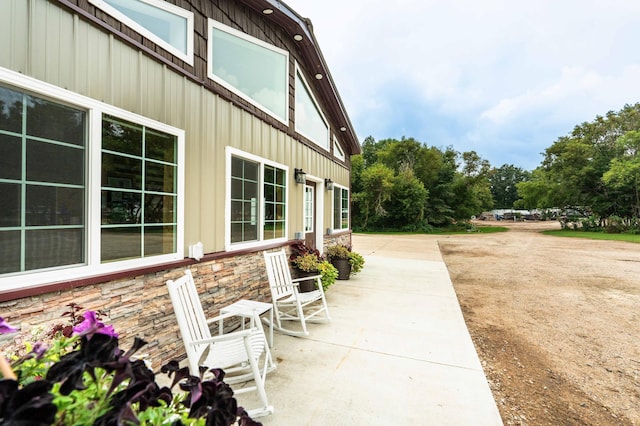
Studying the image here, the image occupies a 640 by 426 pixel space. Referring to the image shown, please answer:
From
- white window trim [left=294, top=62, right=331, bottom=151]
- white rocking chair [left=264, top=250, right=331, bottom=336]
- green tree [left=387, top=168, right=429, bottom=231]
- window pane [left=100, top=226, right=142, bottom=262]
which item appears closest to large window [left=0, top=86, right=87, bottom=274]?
window pane [left=100, top=226, right=142, bottom=262]

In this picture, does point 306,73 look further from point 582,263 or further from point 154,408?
point 582,263

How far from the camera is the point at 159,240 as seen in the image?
2965mm

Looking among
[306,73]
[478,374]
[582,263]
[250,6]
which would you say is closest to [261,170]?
[250,6]

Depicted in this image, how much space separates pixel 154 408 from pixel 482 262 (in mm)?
10790

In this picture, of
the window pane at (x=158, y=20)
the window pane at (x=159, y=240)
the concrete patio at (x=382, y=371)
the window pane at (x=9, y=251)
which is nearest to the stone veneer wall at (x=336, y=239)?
the concrete patio at (x=382, y=371)

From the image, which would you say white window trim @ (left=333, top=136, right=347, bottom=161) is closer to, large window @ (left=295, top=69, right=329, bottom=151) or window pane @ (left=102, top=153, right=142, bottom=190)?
large window @ (left=295, top=69, right=329, bottom=151)

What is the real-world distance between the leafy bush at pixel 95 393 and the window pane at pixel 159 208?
2.12 metres

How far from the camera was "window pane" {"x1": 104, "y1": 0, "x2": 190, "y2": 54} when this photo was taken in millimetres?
2662

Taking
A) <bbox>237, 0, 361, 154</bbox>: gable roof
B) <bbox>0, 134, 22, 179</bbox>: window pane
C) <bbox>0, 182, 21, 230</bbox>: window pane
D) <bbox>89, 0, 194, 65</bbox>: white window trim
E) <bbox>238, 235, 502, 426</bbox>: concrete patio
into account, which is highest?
<bbox>237, 0, 361, 154</bbox>: gable roof

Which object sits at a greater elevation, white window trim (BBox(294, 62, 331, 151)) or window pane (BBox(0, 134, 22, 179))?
white window trim (BBox(294, 62, 331, 151))

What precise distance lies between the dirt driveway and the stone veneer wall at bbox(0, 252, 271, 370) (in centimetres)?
306

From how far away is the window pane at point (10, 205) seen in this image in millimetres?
1902

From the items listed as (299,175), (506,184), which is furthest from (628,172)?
(506,184)

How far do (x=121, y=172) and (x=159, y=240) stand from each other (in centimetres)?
74
